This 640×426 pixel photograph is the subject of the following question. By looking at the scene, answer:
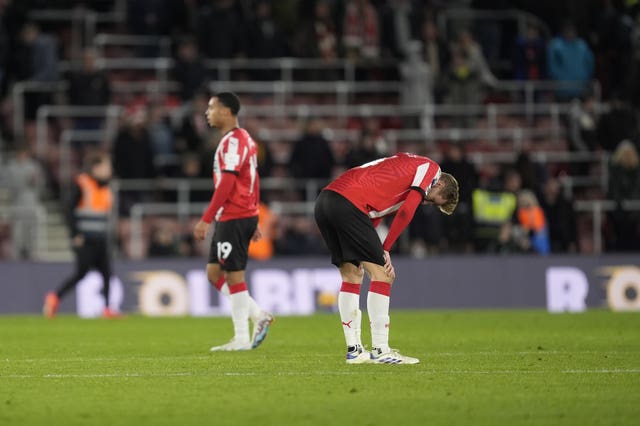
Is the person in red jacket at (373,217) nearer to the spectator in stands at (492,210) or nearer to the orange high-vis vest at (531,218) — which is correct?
the spectator in stands at (492,210)

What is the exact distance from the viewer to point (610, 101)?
28906 mm

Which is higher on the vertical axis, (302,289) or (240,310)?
(240,310)

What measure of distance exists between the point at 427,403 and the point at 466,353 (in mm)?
4244

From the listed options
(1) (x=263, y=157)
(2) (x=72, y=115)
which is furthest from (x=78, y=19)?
(1) (x=263, y=157)

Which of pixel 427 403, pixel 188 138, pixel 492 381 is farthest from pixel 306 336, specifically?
pixel 188 138

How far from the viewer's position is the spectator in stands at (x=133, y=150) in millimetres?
24531

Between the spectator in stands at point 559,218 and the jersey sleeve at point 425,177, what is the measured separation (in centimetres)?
1337

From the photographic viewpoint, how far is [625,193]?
25328 mm

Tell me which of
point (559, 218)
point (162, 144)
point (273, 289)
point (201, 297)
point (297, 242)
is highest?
point (162, 144)

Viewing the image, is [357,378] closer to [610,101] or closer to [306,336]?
[306,336]

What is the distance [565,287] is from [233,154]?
11.3 metres

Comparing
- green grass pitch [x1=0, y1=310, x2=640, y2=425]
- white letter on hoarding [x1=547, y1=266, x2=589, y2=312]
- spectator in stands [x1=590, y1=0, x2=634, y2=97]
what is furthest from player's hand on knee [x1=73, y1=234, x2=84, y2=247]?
spectator in stands [x1=590, y1=0, x2=634, y2=97]

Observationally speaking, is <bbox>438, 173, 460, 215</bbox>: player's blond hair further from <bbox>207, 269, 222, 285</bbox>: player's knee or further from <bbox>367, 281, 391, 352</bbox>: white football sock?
<bbox>207, 269, 222, 285</bbox>: player's knee

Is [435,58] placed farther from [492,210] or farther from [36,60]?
[36,60]
